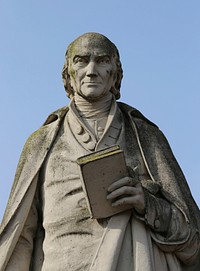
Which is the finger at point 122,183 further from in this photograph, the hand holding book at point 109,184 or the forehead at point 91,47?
the forehead at point 91,47

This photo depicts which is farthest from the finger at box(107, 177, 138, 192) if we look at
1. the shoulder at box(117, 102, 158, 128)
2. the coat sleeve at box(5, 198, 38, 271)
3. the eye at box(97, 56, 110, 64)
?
the eye at box(97, 56, 110, 64)

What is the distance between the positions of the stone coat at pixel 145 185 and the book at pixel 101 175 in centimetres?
20

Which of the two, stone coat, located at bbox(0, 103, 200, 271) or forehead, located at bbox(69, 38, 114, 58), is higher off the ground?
forehead, located at bbox(69, 38, 114, 58)

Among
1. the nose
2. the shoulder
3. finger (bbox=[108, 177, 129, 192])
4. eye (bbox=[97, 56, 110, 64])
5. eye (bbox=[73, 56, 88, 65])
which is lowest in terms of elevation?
finger (bbox=[108, 177, 129, 192])

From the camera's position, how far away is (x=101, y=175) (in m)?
9.78

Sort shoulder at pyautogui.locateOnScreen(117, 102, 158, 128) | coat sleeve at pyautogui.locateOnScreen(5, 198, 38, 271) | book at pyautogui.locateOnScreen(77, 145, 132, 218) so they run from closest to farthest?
1. book at pyautogui.locateOnScreen(77, 145, 132, 218)
2. coat sleeve at pyautogui.locateOnScreen(5, 198, 38, 271)
3. shoulder at pyautogui.locateOnScreen(117, 102, 158, 128)

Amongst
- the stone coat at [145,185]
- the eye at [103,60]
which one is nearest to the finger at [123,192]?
the stone coat at [145,185]

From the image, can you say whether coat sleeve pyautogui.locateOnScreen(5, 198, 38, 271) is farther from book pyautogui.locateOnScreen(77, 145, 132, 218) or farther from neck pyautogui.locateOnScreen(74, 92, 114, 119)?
→ neck pyautogui.locateOnScreen(74, 92, 114, 119)

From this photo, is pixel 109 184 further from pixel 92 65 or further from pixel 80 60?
pixel 80 60

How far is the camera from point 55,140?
35.6 ft

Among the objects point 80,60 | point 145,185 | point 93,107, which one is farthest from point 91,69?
point 145,185

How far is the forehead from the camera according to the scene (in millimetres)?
10844

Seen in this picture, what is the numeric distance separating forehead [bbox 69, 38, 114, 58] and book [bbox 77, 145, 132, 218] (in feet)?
5.04

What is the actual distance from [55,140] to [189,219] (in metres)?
1.82
